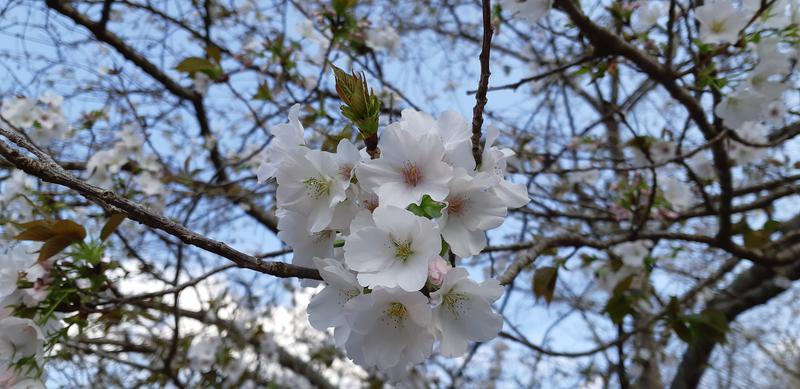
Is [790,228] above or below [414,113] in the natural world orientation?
above

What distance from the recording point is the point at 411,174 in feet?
2.96

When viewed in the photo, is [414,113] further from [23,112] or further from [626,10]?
[23,112]

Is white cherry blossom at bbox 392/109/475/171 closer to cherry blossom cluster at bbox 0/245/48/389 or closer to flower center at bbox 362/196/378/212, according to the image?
flower center at bbox 362/196/378/212

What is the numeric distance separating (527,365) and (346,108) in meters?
4.40

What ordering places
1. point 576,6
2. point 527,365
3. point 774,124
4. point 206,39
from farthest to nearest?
1. point 527,365
2. point 206,39
3. point 774,124
4. point 576,6

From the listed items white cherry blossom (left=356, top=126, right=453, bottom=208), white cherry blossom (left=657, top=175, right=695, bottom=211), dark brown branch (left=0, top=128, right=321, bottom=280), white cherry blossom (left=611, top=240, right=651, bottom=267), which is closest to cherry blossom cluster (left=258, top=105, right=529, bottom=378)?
white cherry blossom (left=356, top=126, right=453, bottom=208)

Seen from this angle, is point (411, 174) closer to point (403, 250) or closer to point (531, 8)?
point (403, 250)

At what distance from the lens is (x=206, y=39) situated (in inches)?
123

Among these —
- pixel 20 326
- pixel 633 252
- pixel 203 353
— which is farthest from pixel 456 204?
pixel 203 353

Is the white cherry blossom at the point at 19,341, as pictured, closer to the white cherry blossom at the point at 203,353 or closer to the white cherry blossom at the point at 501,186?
the white cherry blossom at the point at 501,186

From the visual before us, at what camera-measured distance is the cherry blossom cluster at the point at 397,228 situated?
86 cm

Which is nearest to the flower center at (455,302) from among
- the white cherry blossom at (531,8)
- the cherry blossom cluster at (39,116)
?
the white cherry blossom at (531,8)

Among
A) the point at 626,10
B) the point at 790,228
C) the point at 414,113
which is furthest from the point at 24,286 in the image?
the point at 790,228

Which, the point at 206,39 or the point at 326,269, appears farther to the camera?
the point at 206,39
